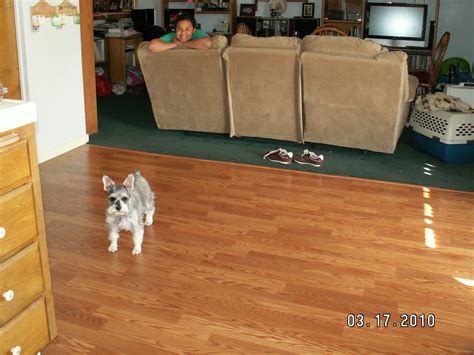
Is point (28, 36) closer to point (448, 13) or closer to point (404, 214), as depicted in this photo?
point (404, 214)

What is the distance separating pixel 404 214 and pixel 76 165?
2433mm

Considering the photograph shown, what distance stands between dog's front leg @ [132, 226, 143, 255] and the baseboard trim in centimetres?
176

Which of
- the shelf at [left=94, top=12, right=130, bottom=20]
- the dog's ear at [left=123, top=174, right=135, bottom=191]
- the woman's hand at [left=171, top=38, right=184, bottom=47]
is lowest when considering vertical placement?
the dog's ear at [left=123, top=174, right=135, bottom=191]

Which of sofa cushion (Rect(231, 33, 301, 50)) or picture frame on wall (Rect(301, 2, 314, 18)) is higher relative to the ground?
picture frame on wall (Rect(301, 2, 314, 18))

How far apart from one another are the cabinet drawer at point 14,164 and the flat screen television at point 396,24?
690cm

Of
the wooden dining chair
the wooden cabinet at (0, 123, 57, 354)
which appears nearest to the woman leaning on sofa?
the wooden dining chair

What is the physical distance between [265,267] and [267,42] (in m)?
2.39

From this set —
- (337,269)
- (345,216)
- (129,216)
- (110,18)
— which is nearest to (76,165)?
(129,216)

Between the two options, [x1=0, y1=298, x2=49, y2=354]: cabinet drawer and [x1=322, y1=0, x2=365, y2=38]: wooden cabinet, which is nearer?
[x1=0, y1=298, x2=49, y2=354]: cabinet drawer

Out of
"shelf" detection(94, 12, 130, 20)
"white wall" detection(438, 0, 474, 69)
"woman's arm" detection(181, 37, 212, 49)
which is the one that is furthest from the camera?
"shelf" detection(94, 12, 130, 20)

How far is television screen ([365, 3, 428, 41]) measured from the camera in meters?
7.55

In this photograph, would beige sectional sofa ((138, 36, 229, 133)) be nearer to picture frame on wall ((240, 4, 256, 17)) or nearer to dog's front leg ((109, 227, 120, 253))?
dog's front leg ((109, 227, 120, 253))

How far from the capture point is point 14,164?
171cm

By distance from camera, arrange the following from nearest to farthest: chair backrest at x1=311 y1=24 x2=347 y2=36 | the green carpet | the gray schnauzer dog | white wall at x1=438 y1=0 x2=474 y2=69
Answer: the gray schnauzer dog → the green carpet → chair backrest at x1=311 y1=24 x2=347 y2=36 → white wall at x1=438 y1=0 x2=474 y2=69
